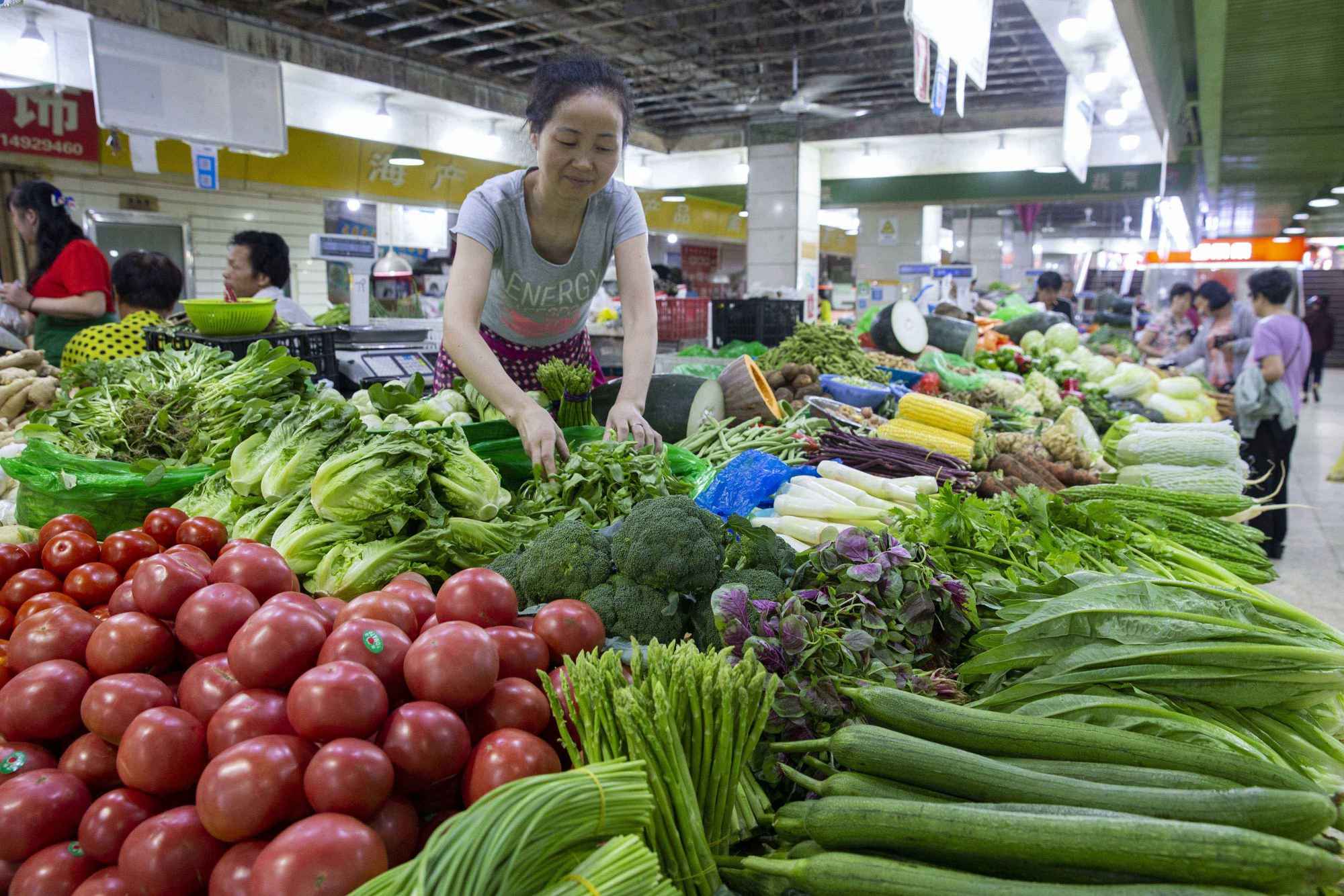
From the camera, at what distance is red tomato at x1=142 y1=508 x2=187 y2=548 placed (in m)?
2.01

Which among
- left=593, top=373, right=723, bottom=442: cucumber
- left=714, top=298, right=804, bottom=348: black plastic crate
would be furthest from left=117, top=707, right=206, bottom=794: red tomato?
left=714, top=298, right=804, bottom=348: black plastic crate

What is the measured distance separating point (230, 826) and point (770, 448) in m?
2.52

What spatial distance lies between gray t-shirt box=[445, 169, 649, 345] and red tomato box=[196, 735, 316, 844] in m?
1.97

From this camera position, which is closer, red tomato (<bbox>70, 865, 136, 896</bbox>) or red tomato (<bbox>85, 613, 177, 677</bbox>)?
red tomato (<bbox>70, 865, 136, 896</bbox>)

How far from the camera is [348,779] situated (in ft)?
3.43

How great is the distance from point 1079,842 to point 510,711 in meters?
0.81

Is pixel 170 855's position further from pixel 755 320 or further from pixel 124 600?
pixel 755 320

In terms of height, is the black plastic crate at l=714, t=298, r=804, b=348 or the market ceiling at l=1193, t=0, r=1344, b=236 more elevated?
the market ceiling at l=1193, t=0, r=1344, b=236

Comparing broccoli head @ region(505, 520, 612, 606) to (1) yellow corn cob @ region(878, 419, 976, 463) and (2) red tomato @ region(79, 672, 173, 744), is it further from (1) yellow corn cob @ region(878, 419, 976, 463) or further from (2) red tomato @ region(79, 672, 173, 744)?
(1) yellow corn cob @ region(878, 419, 976, 463)

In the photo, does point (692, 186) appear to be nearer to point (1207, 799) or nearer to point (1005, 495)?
point (1005, 495)

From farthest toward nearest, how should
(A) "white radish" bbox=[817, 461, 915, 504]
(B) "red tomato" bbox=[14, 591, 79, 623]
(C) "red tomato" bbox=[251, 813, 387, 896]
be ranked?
1. (A) "white radish" bbox=[817, 461, 915, 504]
2. (B) "red tomato" bbox=[14, 591, 79, 623]
3. (C) "red tomato" bbox=[251, 813, 387, 896]

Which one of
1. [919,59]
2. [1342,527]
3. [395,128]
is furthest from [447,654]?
[395,128]

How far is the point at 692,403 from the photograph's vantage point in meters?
3.66

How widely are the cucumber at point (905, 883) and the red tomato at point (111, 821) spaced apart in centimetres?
85
